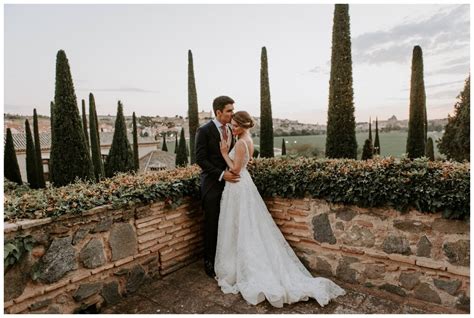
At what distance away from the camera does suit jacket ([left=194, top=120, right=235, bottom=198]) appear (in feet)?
11.0

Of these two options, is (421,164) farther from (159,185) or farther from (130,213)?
(130,213)

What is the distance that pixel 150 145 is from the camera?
141 ft

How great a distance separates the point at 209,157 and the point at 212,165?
0.38ft

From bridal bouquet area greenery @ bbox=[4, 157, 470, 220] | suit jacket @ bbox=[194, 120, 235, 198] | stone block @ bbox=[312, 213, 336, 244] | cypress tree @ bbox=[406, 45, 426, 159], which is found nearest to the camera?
bridal bouquet area greenery @ bbox=[4, 157, 470, 220]

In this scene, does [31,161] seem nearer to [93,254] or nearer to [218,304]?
[93,254]

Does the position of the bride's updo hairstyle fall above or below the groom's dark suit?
above

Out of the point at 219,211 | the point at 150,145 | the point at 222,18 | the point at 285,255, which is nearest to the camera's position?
the point at 285,255

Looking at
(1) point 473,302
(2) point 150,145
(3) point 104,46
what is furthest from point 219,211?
(2) point 150,145

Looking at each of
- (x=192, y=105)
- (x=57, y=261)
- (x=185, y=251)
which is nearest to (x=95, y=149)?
(x=192, y=105)

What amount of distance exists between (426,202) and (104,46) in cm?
631

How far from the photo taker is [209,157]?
3.44 meters

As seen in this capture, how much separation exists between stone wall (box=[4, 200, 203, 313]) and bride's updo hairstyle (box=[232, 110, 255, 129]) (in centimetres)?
107

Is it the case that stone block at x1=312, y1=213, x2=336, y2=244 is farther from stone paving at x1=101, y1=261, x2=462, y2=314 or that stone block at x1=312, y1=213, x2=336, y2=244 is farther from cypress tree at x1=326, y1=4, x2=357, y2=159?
cypress tree at x1=326, y1=4, x2=357, y2=159

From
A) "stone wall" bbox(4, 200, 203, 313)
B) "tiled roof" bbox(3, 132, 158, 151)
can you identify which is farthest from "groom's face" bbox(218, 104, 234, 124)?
"tiled roof" bbox(3, 132, 158, 151)
